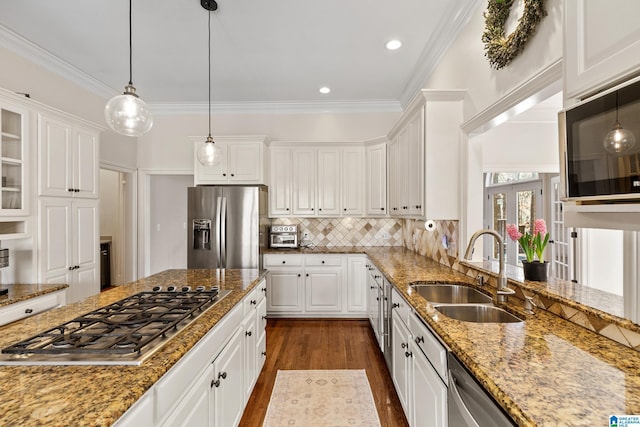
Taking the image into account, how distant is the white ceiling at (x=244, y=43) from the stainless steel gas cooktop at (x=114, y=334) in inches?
89.4

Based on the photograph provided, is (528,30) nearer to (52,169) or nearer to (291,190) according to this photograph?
(291,190)

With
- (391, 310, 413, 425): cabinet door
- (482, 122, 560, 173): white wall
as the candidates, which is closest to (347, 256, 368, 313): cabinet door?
(391, 310, 413, 425): cabinet door

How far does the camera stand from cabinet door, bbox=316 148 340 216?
4.41 metres

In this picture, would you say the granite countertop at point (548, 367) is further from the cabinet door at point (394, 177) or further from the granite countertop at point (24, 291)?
the granite countertop at point (24, 291)

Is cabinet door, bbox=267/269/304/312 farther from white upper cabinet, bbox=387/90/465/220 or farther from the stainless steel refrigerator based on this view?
white upper cabinet, bbox=387/90/465/220

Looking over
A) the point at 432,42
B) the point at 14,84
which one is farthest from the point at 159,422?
the point at 14,84

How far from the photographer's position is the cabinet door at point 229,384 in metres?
1.53

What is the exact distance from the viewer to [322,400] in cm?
237

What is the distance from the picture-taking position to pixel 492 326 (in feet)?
4.58

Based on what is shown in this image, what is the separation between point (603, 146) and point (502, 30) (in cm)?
149

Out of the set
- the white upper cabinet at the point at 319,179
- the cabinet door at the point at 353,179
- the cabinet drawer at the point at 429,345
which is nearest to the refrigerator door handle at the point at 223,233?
the white upper cabinet at the point at 319,179

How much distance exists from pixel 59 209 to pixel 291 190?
2.59m

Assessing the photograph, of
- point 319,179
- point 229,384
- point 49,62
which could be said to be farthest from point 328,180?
point 49,62

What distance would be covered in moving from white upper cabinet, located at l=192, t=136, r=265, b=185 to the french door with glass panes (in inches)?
139
